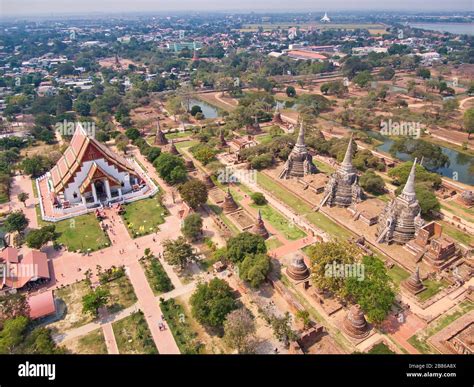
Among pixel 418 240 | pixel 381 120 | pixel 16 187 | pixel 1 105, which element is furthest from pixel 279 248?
pixel 1 105

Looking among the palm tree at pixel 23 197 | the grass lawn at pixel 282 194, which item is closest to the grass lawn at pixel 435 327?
the grass lawn at pixel 282 194

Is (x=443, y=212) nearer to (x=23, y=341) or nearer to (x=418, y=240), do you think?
(x=418, y=240)

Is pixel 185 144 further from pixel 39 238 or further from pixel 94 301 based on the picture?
pixel 94 301

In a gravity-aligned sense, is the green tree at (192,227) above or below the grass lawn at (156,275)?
above

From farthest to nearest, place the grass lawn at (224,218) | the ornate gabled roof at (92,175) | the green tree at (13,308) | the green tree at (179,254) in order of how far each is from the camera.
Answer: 1. the ornate gabled roof at (92,175)
2. the grass lawn at (224,218)
3. the green tree at (179,254)
4. the green tree at (13,308)

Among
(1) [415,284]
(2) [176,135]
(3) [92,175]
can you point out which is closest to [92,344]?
(3) [92,175]

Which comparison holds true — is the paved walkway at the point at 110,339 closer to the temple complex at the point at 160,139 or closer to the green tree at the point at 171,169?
the green tree at the point at 171,169
